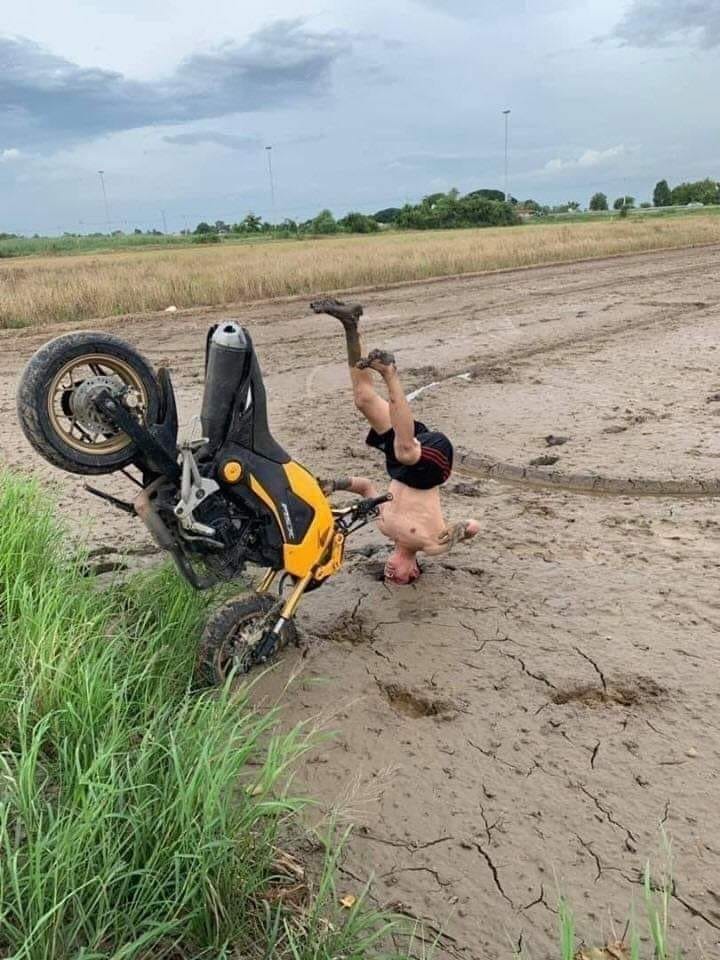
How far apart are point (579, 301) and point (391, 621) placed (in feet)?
34.8

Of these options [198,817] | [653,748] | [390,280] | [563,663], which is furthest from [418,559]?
[390,280]

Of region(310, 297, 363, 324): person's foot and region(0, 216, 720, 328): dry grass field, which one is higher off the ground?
region(310, 297, 363, 324): person's foot

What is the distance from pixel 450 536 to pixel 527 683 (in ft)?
3.03

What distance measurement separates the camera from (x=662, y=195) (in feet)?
286

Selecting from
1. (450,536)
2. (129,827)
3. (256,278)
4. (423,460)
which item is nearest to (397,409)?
(423,460)

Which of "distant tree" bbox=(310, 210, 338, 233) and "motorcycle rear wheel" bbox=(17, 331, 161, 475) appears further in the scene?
"distant tree" bbox=(310, 210, 338, 233)

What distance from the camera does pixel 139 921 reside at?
179cm

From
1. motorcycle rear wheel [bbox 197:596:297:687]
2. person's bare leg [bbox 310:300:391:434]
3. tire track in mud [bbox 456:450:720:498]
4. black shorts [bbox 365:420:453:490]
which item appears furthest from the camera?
tire track in mud [bbox 456:450:720:498]

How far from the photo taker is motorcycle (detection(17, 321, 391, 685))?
2648 millimetres

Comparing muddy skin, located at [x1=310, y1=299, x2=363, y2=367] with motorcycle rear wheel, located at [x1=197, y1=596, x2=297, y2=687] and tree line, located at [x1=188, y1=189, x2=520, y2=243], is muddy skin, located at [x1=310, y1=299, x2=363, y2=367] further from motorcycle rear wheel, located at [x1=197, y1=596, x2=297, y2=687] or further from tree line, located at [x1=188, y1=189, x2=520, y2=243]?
tree line, located at [x1=188, y1=189, x2=520, y2=243]

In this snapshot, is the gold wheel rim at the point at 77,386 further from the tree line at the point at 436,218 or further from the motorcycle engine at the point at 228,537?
the tree line at the point at 436,218

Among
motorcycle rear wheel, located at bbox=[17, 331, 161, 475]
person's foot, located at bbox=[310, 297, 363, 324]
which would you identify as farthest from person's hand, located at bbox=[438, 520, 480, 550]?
motorcycle rear wheel, located at bbox=[17, 331, 161, 475]

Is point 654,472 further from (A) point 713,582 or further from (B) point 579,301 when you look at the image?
(B) point 579,301

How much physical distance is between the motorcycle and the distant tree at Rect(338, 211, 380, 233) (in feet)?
173
